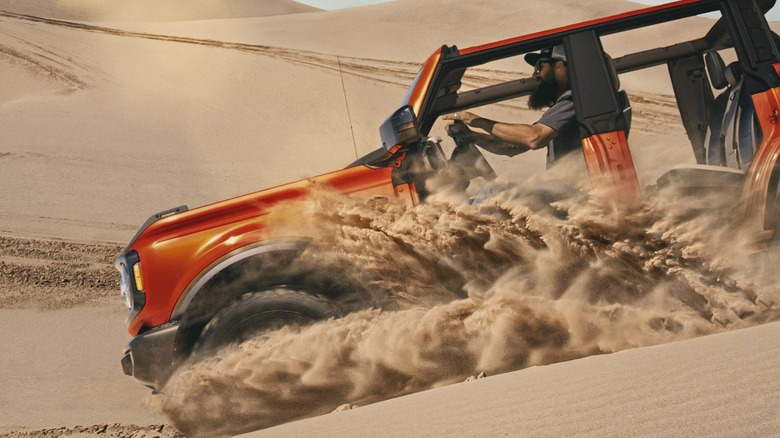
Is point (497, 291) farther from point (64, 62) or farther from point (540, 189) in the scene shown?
point (64, 62)

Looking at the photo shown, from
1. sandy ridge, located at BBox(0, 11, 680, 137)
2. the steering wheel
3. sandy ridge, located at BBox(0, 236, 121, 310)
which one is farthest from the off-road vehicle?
sandy ridge, located at BBox(0, 11, 680, 137)

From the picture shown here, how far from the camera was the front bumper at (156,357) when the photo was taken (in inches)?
140

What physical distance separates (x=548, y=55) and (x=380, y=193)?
114 cm

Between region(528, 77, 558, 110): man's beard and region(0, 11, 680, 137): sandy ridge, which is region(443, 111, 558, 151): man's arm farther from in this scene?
region(0, 11, 680, 137): sandy ridge

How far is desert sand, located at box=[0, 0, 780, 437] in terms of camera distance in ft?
A: 8.00

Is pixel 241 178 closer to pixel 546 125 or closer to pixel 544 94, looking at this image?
pixel 544 94

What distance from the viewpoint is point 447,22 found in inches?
989

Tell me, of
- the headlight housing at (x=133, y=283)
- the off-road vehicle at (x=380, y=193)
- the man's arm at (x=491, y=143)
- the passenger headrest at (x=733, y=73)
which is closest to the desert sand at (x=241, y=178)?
the man's arm at (x=491, y=143)

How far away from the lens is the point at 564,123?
366cm

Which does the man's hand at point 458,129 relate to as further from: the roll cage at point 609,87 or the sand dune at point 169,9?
the sand dune at point 169,9

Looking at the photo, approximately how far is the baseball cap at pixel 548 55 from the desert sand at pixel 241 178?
54 cm

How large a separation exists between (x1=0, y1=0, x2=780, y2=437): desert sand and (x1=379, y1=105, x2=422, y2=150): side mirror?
0.69 ft

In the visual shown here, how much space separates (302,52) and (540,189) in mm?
16962

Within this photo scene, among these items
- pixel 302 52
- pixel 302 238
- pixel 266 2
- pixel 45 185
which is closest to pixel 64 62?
pixel 302 52
